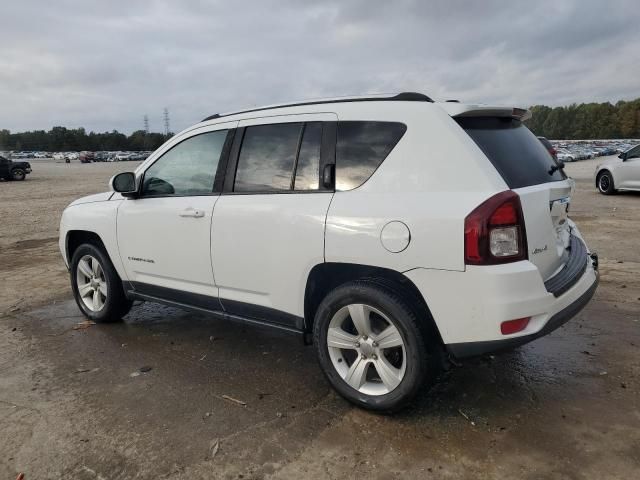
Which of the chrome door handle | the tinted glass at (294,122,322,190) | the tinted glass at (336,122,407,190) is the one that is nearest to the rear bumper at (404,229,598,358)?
the tinted glass at (336,122,407,190)

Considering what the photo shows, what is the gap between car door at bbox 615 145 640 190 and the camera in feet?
50.2

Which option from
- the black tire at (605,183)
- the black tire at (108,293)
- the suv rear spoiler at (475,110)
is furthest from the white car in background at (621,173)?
the black tire at (108,293)

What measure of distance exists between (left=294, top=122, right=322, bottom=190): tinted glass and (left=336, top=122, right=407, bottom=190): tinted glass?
0.53 feet

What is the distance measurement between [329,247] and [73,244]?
3.37 meters

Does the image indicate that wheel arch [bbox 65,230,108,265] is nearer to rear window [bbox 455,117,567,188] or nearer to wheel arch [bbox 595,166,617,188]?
rear window [bbox 455,117,567,188]

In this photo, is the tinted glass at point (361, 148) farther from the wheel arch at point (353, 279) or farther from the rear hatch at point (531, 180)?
the wheel arch at point (353, 279)

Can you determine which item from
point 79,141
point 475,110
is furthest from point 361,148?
point 79,141

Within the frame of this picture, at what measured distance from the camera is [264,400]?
11.3ft

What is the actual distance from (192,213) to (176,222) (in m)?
0.21

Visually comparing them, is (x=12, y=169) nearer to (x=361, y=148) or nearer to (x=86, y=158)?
(x=361, y=148)

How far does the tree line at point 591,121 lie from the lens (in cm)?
Result: 14412

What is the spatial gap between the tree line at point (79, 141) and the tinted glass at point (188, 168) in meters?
142

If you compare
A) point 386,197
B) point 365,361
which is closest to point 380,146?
point 386,197

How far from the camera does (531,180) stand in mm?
3066
